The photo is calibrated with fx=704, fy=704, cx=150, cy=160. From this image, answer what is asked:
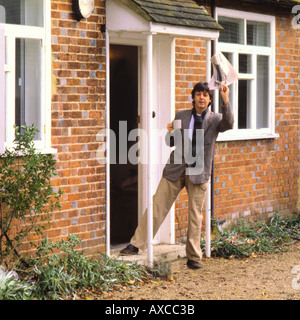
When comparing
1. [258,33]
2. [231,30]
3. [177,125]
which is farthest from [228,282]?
[258,33]

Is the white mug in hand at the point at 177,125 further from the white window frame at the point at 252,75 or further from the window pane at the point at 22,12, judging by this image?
the white window frame at the point at 252,75

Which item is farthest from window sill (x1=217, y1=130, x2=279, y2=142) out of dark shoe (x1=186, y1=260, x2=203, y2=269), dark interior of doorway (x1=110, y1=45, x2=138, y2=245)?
dark shoe (x1=186, y1=260, x2=203, y2=269)

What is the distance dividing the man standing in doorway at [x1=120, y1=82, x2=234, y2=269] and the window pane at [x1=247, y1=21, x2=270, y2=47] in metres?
2.96

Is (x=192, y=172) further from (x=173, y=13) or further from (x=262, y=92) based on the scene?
(x=262, y=92)

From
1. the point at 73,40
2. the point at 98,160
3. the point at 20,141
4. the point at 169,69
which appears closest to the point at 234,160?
the point at 169,69

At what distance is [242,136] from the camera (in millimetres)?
10609

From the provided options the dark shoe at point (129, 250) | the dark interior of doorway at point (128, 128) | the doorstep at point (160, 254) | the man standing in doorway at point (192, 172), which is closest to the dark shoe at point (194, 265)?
the man standing in doorway at point (192, 172)

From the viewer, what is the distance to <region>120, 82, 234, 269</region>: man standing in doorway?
Answer: 8.19m

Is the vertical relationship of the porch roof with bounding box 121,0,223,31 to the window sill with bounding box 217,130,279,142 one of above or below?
above

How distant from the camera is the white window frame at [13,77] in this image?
23.6ft

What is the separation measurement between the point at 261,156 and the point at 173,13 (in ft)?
11.9

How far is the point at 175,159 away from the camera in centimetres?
821

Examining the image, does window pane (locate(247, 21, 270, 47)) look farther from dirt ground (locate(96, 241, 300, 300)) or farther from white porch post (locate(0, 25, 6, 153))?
white porch post (locate(0, 25, 6, 153))

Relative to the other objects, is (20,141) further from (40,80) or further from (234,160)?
(234,160)
